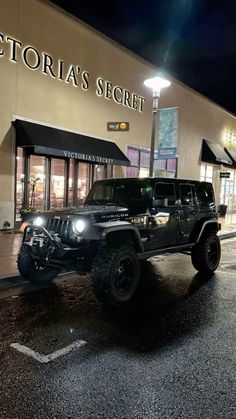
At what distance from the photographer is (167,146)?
11.6 meters

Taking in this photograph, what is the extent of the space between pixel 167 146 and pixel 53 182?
4.84 m

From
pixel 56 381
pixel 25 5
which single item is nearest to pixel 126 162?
pixel 25 5

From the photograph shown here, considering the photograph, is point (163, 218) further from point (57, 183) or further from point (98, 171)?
point (98, 171)

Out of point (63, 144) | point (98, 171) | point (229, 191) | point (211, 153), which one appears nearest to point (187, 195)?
point (63, 144)

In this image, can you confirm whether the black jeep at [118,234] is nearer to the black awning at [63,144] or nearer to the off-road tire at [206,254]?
the off-road tire at [206,254]

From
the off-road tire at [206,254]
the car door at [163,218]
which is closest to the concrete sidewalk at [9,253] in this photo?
the car door at [163,218]

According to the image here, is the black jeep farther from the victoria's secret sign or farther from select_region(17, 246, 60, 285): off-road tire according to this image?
the victoria's secret sign

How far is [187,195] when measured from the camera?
7.49 metres

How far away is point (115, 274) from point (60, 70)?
33.2 ft

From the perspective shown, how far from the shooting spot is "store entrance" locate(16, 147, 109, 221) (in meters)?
12.5

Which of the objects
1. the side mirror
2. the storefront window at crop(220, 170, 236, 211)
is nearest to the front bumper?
the side mirror

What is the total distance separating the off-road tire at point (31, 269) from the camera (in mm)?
5848

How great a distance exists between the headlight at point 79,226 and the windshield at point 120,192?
1449 millimetres

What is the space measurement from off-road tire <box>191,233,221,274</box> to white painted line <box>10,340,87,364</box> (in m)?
4.12
